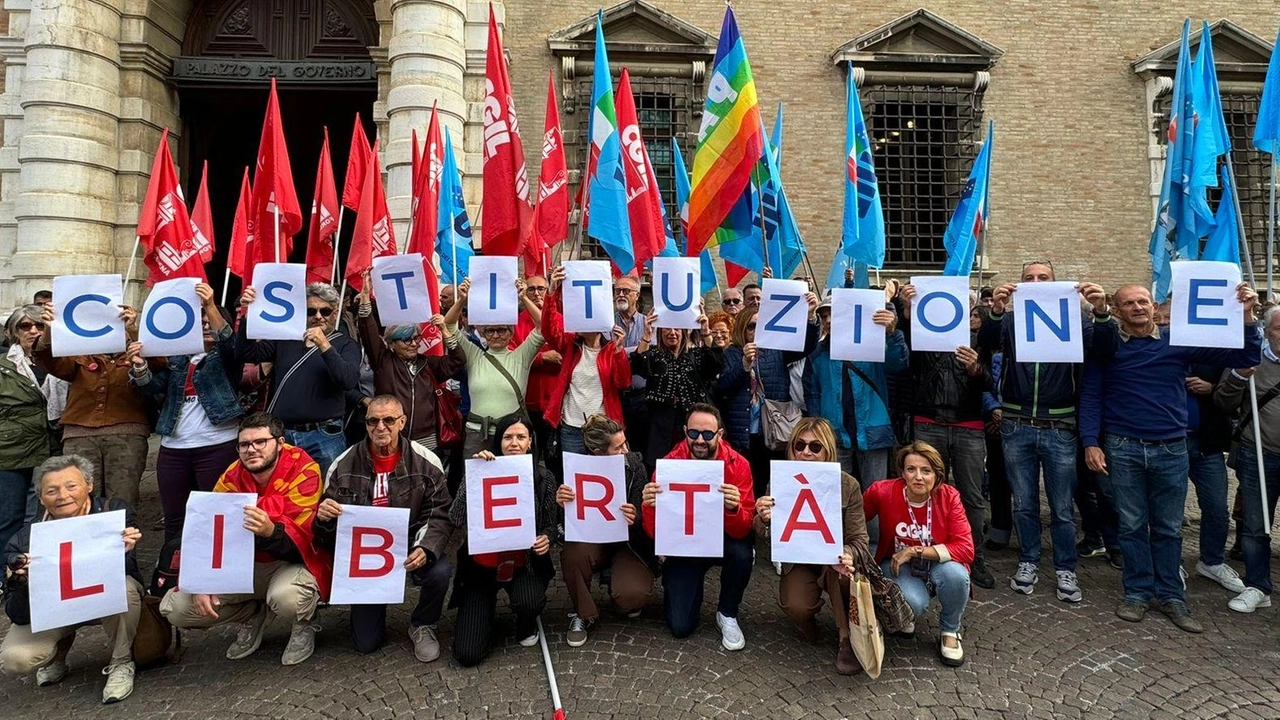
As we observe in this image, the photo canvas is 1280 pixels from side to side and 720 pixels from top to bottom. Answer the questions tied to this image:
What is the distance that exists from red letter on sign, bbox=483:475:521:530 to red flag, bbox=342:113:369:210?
4210 millimetres

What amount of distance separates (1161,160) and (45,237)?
689 inches

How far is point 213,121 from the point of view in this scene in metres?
13.0

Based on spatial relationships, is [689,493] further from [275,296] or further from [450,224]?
[450,224]

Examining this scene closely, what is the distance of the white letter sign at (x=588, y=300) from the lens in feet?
15.4

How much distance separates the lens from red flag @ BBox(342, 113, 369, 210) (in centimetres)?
705

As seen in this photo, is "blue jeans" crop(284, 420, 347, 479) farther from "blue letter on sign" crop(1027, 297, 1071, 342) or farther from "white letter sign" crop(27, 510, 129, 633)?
"blue letter on sign" crop(1027, 297, 1071, 342)

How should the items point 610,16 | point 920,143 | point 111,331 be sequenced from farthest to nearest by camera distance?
point 920,143 < point 610,16 < point 111,331

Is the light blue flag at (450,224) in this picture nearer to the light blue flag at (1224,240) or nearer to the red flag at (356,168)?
the red flag at (356,168)

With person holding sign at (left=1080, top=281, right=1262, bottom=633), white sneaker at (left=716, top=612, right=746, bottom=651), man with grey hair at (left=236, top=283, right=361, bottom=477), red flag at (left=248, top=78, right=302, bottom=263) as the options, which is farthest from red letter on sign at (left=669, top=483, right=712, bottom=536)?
red flag at (left=248, top=78, right=302, bottom=263)

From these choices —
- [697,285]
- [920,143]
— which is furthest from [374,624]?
[920,143]

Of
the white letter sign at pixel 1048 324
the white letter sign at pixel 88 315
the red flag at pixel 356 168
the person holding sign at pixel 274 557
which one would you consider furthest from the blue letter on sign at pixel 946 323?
the red flag at pixel 356 168

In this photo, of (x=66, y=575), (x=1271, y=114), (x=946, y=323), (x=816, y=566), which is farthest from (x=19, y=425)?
(x=1271, y=114)

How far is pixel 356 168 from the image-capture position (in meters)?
7.26

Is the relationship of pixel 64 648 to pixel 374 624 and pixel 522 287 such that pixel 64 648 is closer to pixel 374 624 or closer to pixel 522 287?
pixel 374 624
